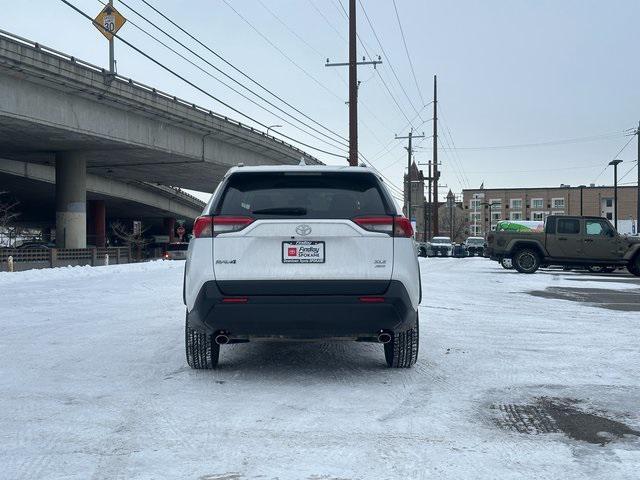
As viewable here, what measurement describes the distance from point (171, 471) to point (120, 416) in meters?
1.22

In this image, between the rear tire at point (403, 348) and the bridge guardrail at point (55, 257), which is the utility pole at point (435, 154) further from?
the rear tire at point (403, 348)

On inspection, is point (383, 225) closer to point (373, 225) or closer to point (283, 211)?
point (373, 225)

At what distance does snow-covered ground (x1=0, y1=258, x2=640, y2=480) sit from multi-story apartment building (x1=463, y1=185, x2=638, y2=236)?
422ft

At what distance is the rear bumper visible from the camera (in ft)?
17.3

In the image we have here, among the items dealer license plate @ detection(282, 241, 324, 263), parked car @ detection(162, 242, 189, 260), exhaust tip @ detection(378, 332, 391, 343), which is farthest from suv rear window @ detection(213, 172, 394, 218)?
parked car @ detection(162, 242, 189, 260)

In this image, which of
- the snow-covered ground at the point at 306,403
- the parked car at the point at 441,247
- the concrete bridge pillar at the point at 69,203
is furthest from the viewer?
the parked car at the point at 441,247

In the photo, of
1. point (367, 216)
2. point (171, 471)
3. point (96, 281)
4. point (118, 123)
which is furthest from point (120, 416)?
point (118, 123)

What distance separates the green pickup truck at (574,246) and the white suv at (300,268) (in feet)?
64.1

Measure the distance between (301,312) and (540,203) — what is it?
481 ft

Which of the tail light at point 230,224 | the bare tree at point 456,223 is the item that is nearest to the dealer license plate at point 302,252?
the tail light at point 230,224

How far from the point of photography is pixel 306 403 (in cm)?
492

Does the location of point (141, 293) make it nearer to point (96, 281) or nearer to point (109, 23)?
point (96, 281)

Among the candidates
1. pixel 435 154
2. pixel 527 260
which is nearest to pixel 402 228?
pixel 527 260

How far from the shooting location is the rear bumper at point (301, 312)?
17.3ft
